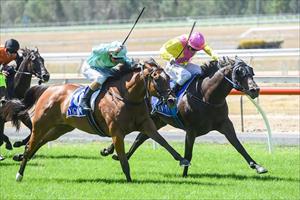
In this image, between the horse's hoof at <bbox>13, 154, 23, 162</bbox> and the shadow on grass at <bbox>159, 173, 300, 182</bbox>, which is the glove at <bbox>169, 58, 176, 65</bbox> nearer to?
the shadow on grass at <bbox>159, 173, 300, 182</bbox>

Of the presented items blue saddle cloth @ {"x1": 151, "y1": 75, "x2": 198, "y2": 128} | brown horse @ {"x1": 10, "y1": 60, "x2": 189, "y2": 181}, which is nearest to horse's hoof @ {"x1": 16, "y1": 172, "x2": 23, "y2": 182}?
brown horse @ {"x1": 10, "y1": 60, "x2": 189, "y2": 181}

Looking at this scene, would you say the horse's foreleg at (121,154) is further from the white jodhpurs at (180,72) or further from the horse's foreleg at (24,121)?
the horse's foreleg at (24,121)

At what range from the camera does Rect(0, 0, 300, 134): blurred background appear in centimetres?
1819

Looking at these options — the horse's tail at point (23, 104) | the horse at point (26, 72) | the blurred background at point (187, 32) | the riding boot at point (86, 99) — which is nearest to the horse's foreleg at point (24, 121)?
the horse at point (26, 72)

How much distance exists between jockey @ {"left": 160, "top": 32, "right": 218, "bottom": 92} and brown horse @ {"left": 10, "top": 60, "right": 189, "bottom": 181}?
127cm

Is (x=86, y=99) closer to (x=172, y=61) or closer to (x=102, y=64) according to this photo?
(x=102, y=64)

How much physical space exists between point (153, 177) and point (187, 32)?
118 feet

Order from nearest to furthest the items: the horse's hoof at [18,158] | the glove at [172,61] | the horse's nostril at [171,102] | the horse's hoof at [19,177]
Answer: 1. the horse's nostril at [171,102]
2. the horse's hoof at [19,177]
3. the horse's hoof at [18,158]
4. the glove at [172,61]

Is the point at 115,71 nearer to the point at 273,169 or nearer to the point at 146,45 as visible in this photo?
the point at 273,169

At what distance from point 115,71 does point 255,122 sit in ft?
24.5

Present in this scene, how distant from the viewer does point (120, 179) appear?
938 cm

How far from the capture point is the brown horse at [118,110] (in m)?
8.82

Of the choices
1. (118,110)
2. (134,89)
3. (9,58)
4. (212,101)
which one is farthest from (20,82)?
(212,101)

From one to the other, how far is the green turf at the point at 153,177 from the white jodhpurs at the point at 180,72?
1245mm
